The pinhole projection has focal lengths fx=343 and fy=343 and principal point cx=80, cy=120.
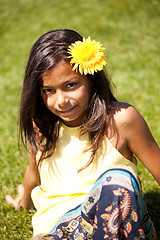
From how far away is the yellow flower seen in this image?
6.47ft

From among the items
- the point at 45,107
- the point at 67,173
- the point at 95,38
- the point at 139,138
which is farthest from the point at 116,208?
the point at 95,38

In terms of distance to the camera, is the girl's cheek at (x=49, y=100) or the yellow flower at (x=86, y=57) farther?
the girl's cheek at (x=49, y=100)

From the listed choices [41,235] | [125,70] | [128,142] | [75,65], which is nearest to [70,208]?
[41,235]

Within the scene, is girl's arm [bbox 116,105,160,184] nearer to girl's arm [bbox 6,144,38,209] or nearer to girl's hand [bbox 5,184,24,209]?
girl's arm [bbox 6,144,38,209]

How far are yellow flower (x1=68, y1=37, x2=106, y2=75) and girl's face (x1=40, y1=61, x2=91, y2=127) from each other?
0.07m

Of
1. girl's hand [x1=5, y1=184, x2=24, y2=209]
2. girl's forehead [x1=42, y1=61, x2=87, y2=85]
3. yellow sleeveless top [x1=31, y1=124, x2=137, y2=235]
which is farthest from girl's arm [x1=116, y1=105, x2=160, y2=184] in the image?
girl's hand [x1=5, y1=184, x2=24, y2=209]

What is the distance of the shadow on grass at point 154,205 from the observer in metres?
2.71

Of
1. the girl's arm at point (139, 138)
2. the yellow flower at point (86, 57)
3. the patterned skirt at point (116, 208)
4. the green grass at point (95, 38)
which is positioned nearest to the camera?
the patterned skirt at point (116, 208)

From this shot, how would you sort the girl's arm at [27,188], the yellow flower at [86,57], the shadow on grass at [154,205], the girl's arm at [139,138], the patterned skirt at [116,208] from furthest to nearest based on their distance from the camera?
the shadow on grass at [154,205] → the girl's arm at [27,188] → the girl's arm at [139,138] → the yellow flower at [86,57] → the patterned skirt at [116,208]

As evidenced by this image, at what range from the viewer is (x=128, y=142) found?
7.03 ft

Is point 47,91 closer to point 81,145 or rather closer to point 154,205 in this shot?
point 81,145

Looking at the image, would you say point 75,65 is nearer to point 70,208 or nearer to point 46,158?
point 46,158

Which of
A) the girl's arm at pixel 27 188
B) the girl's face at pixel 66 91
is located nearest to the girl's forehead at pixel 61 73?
the girl's face at pixel 66 91

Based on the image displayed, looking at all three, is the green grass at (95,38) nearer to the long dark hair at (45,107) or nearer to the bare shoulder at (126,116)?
the long dark hair at (45,107)
